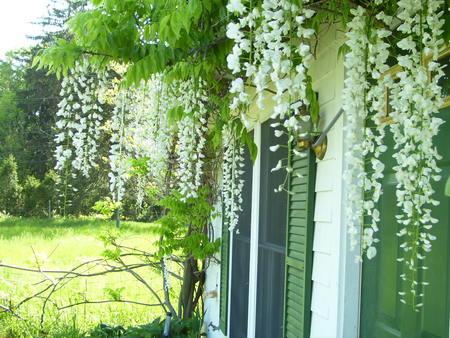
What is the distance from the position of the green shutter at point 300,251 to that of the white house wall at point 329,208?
0.03 m

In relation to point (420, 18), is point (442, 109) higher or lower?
lower

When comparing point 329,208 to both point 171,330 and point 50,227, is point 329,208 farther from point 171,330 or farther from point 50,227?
point 50,227

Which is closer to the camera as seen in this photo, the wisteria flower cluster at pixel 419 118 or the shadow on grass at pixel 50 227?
the wisteria flower cluster at pixel 419 118

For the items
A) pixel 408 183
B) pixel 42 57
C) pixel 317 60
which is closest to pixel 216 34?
pixel 317 60

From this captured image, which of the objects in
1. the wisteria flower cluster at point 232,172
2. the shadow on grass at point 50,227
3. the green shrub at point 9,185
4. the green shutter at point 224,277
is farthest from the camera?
the green shrub at point 9,185

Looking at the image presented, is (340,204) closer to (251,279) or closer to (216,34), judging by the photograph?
(216,34)

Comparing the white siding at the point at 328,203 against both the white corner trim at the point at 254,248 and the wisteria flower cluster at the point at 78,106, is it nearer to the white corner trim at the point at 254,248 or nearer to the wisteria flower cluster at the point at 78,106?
the white corner trim at the point at 254,248

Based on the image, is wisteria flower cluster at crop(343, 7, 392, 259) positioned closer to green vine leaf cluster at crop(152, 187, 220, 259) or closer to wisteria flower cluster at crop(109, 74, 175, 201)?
wisteria flower cluster at crop(109, 74, 175, 201)

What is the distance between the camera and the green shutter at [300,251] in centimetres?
259

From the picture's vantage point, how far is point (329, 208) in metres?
2.44

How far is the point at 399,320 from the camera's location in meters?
1.94

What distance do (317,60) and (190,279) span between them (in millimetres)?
3485

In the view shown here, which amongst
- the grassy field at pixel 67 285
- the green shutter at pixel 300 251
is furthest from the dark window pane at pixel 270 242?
the grassy field at pixel 67 285

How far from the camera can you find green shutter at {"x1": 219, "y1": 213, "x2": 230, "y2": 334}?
464 centimetres
